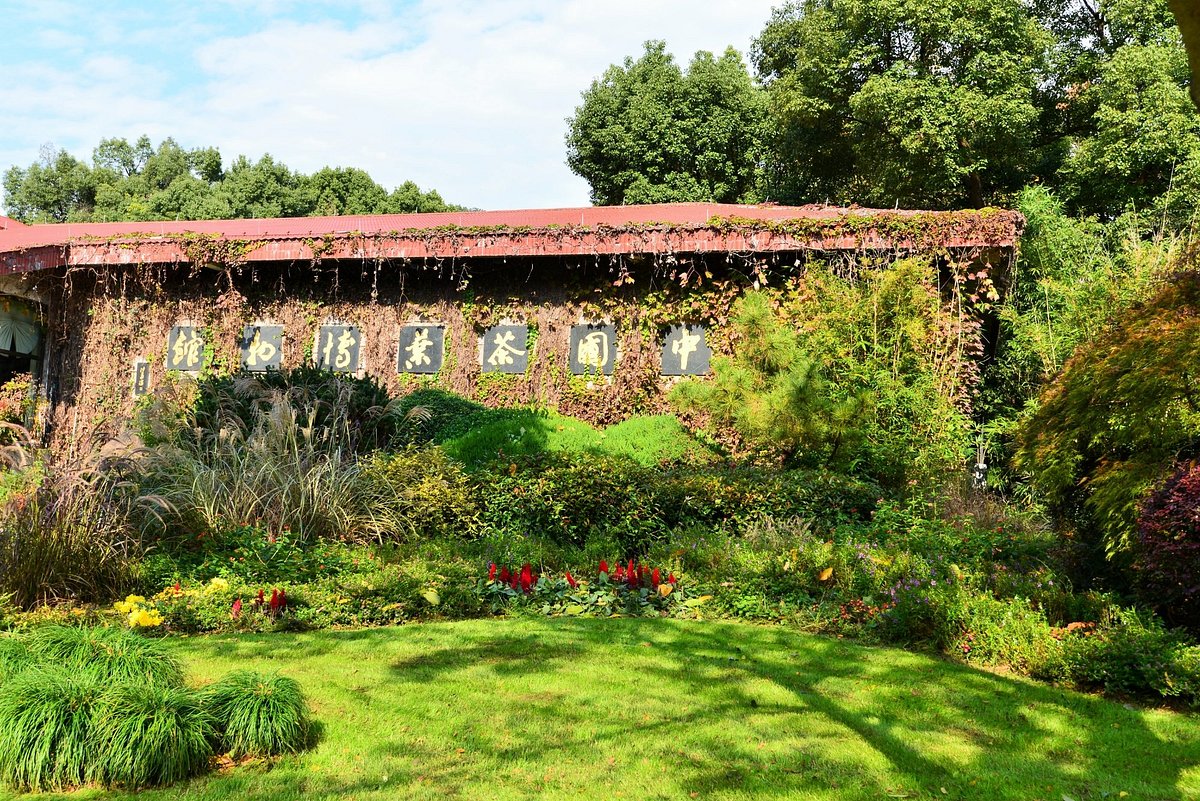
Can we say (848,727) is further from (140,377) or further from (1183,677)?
(140,377)

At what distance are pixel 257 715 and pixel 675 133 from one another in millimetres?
24050

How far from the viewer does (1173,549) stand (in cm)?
488

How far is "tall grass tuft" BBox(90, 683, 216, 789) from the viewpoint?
3236mm

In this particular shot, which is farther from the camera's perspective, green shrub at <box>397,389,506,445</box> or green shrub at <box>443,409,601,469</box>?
green shrub at <box>397,389,506,445</box>

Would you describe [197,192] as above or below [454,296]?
above

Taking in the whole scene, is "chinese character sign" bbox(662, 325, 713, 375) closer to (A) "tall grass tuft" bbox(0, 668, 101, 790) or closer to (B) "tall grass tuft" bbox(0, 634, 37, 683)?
(B) "tall grass tuft" bbox(0, 634, 37, 683)

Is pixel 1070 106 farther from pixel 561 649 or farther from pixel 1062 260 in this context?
pixel 561 649

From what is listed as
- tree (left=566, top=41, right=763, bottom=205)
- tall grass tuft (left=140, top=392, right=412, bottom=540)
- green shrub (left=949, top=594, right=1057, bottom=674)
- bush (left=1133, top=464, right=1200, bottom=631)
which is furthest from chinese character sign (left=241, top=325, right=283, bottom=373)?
tree (left=566, top=41, right=763, bottom=205)

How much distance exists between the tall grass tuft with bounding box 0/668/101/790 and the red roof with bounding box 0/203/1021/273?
9.78 meters

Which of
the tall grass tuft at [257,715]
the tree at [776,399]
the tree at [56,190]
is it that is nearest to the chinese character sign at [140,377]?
the tree at [776,399]

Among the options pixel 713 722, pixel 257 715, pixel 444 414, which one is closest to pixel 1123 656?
pixel 713 722

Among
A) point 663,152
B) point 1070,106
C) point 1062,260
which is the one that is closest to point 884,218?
point 1062,260

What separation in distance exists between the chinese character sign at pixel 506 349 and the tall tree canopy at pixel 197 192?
56.9 feet

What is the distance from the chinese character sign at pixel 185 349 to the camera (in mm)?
13945
